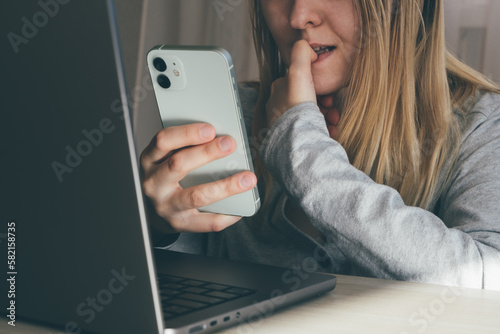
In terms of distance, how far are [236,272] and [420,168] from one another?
0.56 m

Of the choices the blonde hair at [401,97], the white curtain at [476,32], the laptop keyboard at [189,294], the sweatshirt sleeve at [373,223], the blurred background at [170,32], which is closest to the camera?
the laptop keyboard at [189,294]

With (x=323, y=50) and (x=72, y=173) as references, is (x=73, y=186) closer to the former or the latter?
(x=72, y=173)

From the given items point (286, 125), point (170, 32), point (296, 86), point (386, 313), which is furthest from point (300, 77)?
point (170, 32)

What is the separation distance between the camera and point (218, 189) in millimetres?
729

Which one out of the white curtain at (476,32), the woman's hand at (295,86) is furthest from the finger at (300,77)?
the white curtain at (476,32)

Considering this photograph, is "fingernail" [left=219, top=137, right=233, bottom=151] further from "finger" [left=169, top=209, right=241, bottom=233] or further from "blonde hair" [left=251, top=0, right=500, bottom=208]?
"blonde hair" [left=251, top=0, right=500, bottom=208]

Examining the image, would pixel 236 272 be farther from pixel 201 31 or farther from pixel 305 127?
pixel 201 31

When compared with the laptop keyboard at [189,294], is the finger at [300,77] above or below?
above

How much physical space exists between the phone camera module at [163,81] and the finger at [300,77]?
8.3 inches

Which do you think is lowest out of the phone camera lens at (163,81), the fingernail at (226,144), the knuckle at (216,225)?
the knuckle at (216,225)

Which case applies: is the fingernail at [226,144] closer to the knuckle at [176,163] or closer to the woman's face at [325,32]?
the knuckle at [176,163]

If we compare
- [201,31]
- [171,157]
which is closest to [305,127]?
[171,157]

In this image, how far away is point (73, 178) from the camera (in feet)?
1.24

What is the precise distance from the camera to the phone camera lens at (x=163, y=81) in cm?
79
